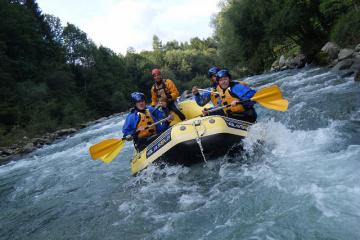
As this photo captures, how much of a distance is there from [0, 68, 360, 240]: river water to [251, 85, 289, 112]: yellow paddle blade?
0.39 m

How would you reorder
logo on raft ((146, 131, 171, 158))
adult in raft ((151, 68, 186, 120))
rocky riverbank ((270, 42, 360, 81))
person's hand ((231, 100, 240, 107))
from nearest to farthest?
1. logo on raft ((146, 131, 171, 158))
2. person's hand ((231, 100, 240, 107))
3. adult in raft ((151, 68, 186, 120))
4. rocky riverbank ((270, 42, 360, 81))

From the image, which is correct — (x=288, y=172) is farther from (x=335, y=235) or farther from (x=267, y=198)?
(x=335, y=235)

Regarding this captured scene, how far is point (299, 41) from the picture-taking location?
22.8 meters

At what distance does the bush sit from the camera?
47.1 feet

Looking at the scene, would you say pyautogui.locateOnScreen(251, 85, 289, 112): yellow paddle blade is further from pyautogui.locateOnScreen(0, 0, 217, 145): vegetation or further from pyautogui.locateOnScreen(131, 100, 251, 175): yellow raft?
pyautogui.locateOnScreen(0, 0, 217, 145): vegetation

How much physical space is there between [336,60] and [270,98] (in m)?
9.11

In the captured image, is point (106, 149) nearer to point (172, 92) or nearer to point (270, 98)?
point (172, 92)

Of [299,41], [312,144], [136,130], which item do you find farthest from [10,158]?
[299,41]

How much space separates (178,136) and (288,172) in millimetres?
1681

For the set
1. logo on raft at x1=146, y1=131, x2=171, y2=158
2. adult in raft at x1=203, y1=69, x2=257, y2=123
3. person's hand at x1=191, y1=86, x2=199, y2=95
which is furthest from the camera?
person's hand at x1=191, y1=86, x2=199, y2=95

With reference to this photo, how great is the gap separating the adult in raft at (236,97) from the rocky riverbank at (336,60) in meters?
4.55

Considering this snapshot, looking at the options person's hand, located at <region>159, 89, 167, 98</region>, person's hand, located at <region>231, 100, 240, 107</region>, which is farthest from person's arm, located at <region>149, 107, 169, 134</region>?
person's hand, located at <region>231, 100, 240, 107</region>

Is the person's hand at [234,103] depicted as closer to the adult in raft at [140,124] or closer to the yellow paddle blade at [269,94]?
the yellow paddle blade at [269,94]

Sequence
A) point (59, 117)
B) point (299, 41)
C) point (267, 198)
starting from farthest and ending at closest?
point (59, 117) → point (299, 41) → point (267, 198)
